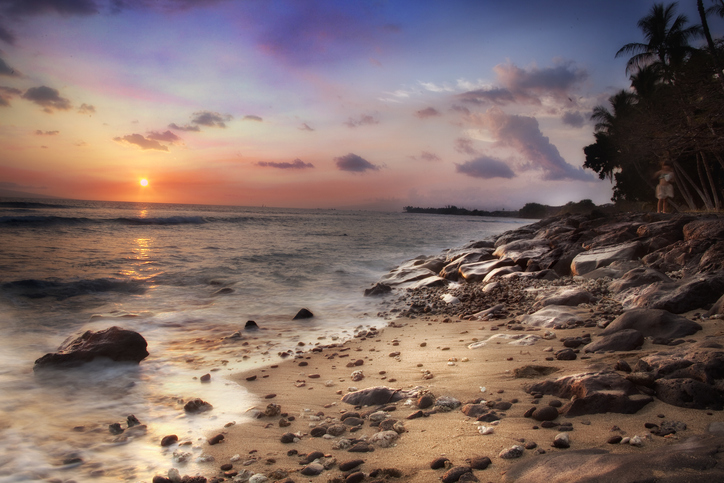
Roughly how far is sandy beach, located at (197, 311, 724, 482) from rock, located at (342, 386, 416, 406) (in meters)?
0.09

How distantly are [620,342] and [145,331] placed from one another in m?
6.92

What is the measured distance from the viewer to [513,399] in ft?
9.20

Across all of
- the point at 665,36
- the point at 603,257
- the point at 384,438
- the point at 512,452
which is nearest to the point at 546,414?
the point at 512,452

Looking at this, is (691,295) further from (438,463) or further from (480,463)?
(438,463)

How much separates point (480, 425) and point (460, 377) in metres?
1.02

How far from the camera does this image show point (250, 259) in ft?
50.6

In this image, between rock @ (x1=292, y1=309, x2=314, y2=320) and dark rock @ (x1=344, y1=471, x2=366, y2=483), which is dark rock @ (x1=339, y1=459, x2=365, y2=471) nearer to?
dark rock @ (x1=344, y1=471, x2=366, y2=483)

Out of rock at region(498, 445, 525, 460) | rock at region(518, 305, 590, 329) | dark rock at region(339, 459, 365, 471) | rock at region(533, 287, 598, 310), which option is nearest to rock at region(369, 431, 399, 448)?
dark rock at region(339, 459, 365, 471)

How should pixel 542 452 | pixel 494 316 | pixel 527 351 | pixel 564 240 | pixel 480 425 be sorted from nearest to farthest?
pixel 542 452 < pixel 480 425 < pixel 527 351 < pixel 494 316 < pixel 564 240

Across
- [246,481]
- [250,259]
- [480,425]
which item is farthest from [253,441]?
[250,259]

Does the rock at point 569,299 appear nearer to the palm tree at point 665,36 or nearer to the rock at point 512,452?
the rock at point 512,452

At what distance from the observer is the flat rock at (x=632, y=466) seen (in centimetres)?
149

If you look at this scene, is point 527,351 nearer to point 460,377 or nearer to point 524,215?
point 460,377

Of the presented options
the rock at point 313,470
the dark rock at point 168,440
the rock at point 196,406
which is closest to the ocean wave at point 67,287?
the rock at point 196,406
